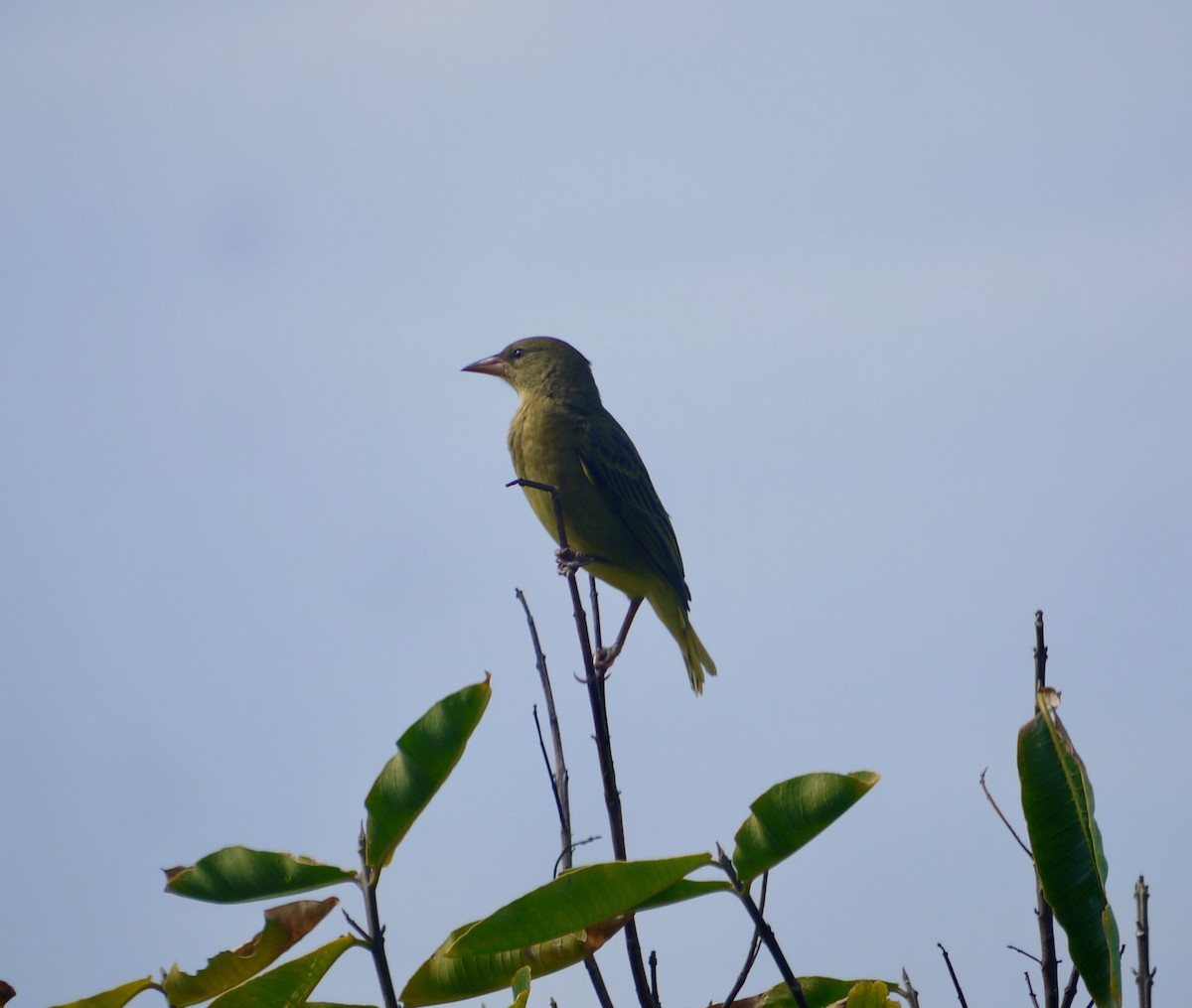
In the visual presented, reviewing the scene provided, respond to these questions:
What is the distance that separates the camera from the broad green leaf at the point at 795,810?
5.88 feet

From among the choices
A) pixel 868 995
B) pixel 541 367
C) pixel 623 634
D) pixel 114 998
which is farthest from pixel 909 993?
pixel 541 367

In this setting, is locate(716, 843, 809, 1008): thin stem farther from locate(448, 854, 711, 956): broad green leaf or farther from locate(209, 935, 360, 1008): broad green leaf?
locate(209, 935, 360, 1008): broad green leaf

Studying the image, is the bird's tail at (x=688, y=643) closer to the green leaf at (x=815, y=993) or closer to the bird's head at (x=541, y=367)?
the bird's head at (x=541, y=367)

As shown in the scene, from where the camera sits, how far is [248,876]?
1880mm

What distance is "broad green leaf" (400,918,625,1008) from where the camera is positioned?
190 centimetres

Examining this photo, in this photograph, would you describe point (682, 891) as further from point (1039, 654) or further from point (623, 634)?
point (623, 634)

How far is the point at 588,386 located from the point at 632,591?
4.39 feet

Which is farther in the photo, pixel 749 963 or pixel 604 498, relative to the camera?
pixel 604 498

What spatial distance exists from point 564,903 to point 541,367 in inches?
233

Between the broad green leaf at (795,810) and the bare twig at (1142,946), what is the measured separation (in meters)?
0.43

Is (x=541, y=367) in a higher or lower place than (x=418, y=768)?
higher

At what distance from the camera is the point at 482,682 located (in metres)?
1.93

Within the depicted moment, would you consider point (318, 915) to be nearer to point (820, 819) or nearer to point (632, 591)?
point (820, 819)

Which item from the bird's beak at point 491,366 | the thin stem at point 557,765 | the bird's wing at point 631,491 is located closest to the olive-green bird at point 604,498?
the bird's wing at point 631,491
